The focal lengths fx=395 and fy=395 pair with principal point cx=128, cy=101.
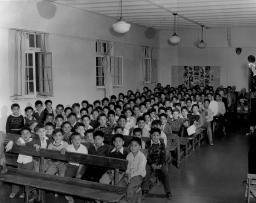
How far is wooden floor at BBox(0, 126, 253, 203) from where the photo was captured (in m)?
6.95

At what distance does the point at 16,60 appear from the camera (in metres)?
9.77

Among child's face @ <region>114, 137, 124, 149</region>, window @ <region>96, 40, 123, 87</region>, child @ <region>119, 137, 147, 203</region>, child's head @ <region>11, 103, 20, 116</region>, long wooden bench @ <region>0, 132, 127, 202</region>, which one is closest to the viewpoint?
long wooden bench @ <region>0, 132, 127, 202</region>

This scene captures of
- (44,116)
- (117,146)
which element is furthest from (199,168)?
(44,116)

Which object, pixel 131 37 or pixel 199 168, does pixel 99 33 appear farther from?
pixel 199 168

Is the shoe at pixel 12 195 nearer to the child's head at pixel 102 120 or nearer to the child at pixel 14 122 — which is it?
the child at pixel 14 122

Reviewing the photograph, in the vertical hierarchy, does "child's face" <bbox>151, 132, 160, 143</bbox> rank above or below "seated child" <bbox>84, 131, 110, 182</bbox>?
above

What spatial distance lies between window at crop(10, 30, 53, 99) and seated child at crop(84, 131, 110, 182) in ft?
11.7

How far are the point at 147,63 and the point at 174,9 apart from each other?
6856 millimetres

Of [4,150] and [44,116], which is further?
[44,116]

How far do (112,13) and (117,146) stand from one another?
23.8 ft

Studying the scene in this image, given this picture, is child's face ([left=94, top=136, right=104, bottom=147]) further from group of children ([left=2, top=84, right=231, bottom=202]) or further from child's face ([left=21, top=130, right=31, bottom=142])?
child's face ([left=21, top=130, right=31, bottom=142])

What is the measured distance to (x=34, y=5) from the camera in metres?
10.3

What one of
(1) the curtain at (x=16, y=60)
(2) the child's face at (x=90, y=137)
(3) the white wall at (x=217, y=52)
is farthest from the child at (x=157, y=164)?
(3) the white wall at (x=217, y=52)

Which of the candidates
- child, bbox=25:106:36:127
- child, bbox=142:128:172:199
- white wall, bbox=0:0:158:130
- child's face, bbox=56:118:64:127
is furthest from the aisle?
white wall, bbox=0:0:158:130
